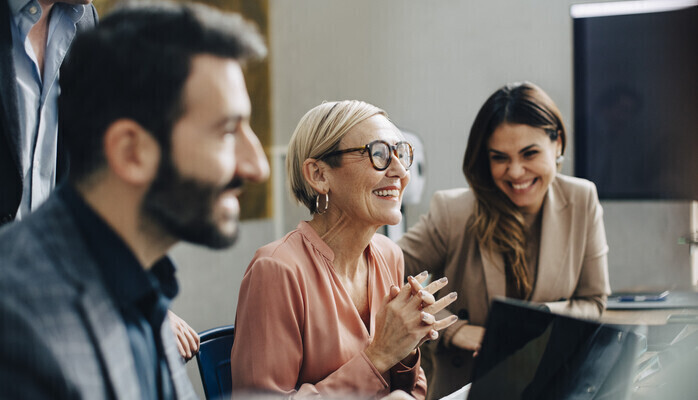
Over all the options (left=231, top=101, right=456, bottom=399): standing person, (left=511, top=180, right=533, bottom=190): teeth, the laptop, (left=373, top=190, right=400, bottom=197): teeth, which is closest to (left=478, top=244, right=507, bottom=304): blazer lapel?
(left=511, top=180, right=533, bottom=190): teeth

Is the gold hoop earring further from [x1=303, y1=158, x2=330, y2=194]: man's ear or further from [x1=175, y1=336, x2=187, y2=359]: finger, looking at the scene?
[x1=175, y1=336, x2=187, y2=359]: finger

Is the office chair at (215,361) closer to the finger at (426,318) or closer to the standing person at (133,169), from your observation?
the finger at (426,318)

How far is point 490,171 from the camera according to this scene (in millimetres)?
1729

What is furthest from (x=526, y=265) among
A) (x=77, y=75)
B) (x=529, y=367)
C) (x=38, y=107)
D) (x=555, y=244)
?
(x=77, y=75)

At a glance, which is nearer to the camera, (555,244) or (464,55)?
(555,244)

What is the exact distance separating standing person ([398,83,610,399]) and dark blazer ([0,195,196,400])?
4.11 feet

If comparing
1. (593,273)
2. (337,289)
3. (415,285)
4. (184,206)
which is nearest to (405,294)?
(415,285)

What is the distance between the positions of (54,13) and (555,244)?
139 cm

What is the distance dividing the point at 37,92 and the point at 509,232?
1.28 meters

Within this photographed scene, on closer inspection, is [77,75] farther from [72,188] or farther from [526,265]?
[526,265]

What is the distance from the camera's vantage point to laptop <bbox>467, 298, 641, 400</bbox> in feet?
2.58

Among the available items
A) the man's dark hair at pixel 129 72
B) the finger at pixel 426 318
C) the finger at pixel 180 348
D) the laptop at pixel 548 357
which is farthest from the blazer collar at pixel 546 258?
the man's dark hair at pixel 129 72

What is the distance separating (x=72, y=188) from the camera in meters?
0.54

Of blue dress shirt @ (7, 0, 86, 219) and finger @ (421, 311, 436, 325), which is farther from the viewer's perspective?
finger @ (421, 311, 436, 325)
